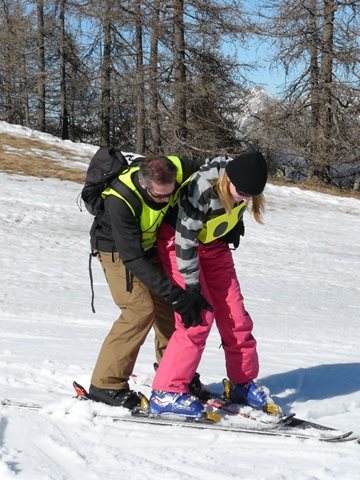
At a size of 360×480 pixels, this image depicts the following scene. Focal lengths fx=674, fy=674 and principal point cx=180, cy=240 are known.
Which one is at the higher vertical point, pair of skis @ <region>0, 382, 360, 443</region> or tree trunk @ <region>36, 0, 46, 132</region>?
tree trunk @ <region>36, 0, 46, 132</region>

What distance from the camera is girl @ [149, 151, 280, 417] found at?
12.0 feet

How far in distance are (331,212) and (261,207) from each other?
11.1 metres

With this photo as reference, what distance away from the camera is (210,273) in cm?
399

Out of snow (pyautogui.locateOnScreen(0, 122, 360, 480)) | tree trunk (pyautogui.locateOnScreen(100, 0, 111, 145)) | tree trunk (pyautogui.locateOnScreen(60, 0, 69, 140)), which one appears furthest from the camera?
tree trunk (pyautogui.locateOnScreen(60, 0, 69, 140))

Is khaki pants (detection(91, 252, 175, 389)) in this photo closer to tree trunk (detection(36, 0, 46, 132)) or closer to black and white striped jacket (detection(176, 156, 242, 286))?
black and white striped jacket (detection(176, 156, 242, 286))

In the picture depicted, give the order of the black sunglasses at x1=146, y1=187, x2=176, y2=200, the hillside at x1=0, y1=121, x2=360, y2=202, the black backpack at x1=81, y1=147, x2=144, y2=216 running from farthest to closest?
the hillside at x1=0, y1=121, x2=360, y2=202
the black backpack at x1=81, y1=147, x2=144, y2=216
the black sunglasses at x1=146, y1=187, x2=176, y2=200

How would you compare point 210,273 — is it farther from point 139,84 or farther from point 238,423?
point 139,84

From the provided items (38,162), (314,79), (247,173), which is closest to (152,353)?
(247,173)

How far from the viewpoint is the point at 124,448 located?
333cm

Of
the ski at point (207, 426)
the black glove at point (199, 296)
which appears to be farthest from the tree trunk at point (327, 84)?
the ski at point (207, 426)

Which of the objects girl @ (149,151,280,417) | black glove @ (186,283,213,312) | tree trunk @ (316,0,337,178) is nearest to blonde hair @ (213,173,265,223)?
girl @ (149,151,280,417)

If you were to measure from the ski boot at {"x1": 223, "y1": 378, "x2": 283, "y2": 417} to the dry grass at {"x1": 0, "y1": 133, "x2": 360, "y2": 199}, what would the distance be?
11.3 meters

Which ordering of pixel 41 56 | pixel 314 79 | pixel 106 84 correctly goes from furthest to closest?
1. pixel 41 56
2. pixel 106 84
3. pixel 314 79

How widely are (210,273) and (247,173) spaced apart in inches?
28.4
